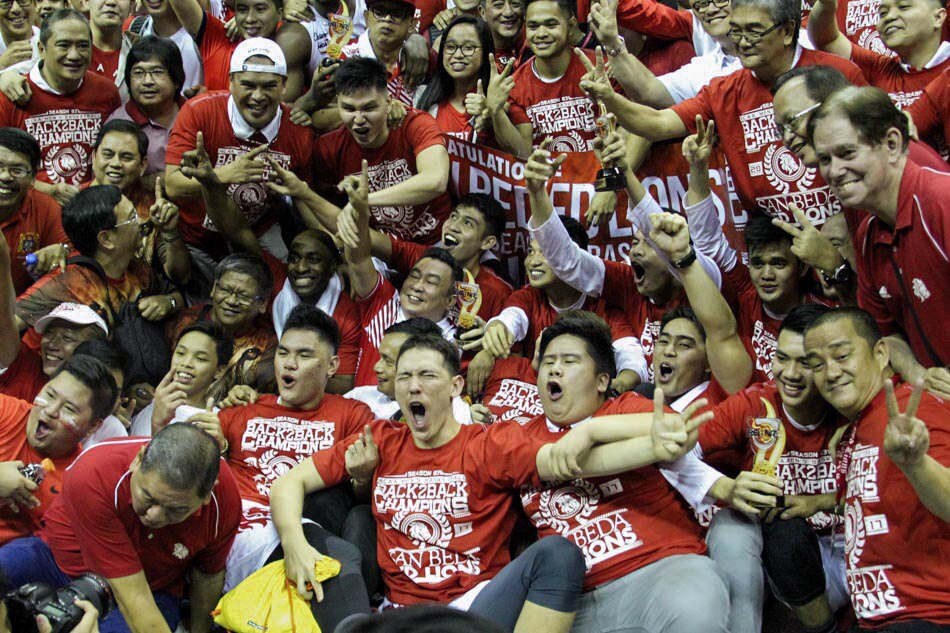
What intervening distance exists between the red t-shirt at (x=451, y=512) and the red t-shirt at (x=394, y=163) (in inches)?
85.3

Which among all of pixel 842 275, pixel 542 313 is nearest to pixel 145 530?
pixel 542 313

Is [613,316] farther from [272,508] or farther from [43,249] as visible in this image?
[43,249]

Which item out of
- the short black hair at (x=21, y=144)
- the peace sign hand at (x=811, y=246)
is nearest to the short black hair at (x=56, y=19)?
the short black hair at (x=21, y=144)

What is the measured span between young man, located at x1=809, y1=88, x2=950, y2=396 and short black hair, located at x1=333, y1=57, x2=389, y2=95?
9.24ft

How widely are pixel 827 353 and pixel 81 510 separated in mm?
2862

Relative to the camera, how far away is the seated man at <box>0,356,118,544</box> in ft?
16.1

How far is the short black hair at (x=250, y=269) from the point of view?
6.09m

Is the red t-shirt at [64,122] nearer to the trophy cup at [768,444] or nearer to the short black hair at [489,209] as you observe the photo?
the short black hair at [489,209]

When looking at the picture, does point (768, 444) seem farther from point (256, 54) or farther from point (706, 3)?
point (256, 54)

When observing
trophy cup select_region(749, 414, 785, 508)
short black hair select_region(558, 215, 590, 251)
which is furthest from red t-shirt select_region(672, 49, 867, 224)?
trophy cup select_region(749, 414, 785, 508)

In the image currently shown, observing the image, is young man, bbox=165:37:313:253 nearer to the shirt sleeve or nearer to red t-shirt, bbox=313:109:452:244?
red t-shirt, bbox=313:109:452:244

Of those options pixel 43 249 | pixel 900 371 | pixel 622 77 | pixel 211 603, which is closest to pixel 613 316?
pixel 622 77

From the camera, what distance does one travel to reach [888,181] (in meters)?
4.05

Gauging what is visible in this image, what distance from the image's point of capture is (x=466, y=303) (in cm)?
610
